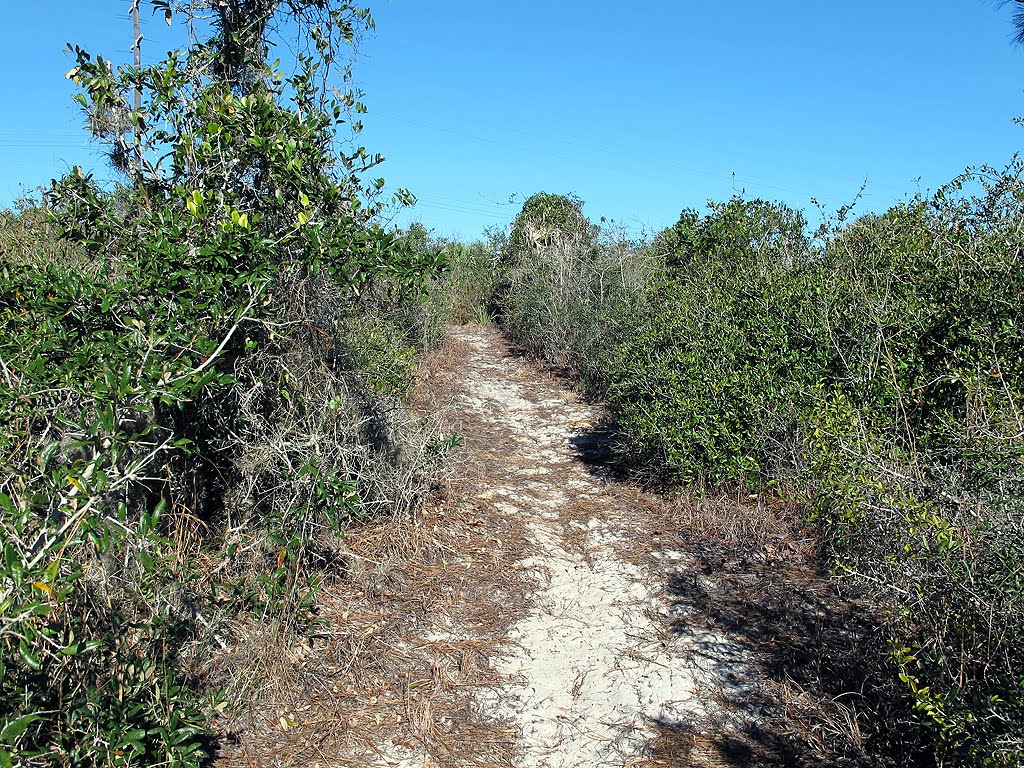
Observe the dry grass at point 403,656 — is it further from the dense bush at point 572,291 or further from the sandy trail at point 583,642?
the dense bush at point 572,291

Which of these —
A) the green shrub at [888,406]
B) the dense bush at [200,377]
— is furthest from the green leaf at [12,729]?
the green shrub at [888,406]

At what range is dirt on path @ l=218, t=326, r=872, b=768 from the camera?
142 inches

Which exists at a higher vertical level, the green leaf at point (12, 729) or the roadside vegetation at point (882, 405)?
the roadside vegetation at point (882, 405)

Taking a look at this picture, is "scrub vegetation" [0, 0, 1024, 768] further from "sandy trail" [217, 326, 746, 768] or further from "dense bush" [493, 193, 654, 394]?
"dense bush" [493, 193, 654, 394]

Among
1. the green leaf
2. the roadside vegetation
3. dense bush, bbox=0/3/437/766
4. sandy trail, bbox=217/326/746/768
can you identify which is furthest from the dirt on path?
the green leaf

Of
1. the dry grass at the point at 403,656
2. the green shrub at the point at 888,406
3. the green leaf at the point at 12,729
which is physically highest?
the green shrub at the point at 888,406

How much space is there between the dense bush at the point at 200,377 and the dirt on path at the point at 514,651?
0.37m

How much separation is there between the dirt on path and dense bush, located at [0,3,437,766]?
1.20ft

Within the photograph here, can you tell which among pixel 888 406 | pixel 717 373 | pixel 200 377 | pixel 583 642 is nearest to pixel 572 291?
pixel 717 373

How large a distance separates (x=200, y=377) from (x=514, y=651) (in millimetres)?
2311

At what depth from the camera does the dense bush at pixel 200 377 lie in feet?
9.99

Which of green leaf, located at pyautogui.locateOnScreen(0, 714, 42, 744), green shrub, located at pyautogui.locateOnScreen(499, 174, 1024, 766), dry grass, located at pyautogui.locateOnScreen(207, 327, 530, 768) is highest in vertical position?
green shrub, located at pyautogui.locateOnScreen(499, 174, 1024, 766)

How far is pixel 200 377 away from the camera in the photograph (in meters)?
3.38

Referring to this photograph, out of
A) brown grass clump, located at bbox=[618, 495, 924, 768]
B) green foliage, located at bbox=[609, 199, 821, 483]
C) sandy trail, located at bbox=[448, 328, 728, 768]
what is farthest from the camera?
green foliage, located at bbox=[609, 199, 821, 483]
